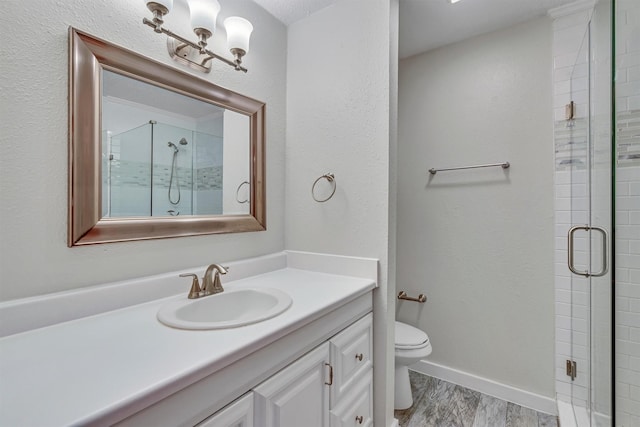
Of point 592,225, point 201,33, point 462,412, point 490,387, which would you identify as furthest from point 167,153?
point 490,387

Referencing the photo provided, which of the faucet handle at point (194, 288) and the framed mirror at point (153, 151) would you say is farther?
the faucet handle at point (194, 288)

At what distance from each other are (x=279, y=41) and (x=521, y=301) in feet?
7.08

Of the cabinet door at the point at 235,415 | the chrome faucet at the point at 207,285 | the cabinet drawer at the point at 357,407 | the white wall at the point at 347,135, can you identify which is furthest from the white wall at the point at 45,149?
the cabinet drawer at the point at 357,407

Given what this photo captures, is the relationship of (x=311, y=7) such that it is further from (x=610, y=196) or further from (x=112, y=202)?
(x=610, y=196)

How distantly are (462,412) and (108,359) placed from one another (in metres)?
1.90

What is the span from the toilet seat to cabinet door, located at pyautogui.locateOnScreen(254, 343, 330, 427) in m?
0.81

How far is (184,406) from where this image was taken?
660 mm

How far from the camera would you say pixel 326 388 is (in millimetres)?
1098

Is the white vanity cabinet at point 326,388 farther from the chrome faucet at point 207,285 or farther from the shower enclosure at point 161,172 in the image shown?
the shower enclosure at point 161,172

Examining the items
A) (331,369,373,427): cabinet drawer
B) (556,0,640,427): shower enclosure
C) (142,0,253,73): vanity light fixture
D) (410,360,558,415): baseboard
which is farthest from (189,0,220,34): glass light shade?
(410,360,558,415): baseboard

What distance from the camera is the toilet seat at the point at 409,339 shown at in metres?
1.75

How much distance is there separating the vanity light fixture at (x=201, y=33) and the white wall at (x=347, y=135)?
1.53 feet

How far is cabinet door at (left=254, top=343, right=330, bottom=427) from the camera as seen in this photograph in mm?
853

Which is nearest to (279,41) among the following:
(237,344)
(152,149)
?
(152,149)
